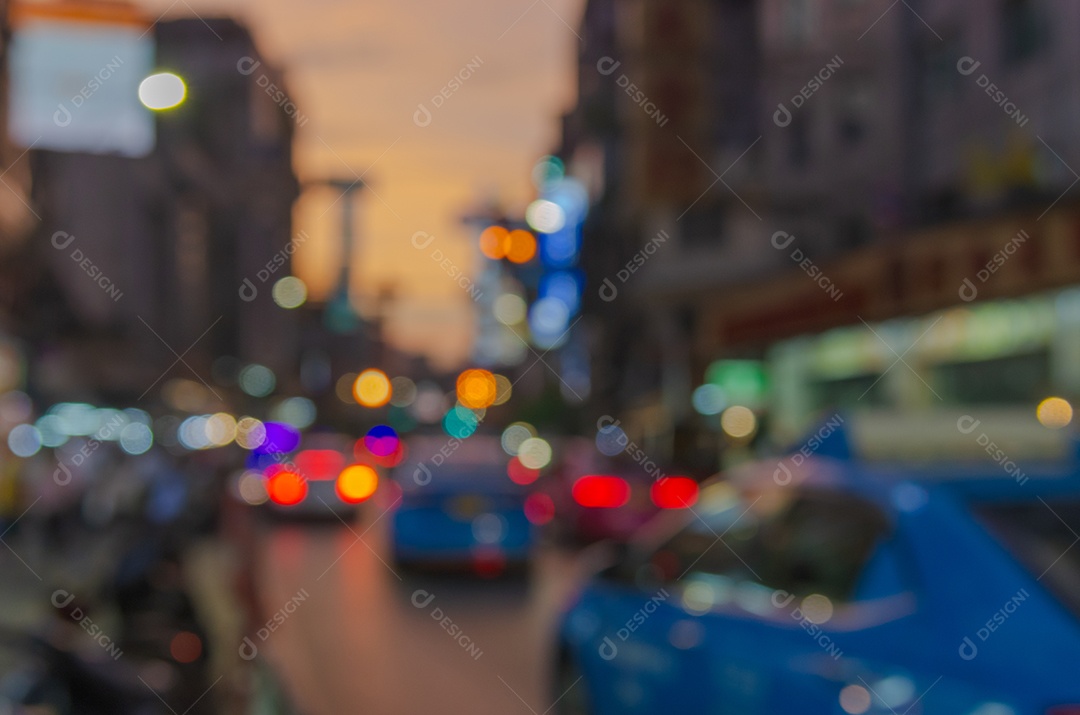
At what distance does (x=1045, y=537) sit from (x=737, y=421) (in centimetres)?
3036

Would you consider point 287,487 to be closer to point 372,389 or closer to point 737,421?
point 737,421

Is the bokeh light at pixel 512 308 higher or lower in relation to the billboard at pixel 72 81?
lower

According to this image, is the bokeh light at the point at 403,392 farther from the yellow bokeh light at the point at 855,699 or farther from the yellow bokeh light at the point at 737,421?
the yellow bokeh light at the point at 855,699

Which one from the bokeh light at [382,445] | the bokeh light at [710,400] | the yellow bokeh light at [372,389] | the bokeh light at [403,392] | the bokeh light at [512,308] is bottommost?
the bokeh light at [403,392]

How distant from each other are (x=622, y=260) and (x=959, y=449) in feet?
175

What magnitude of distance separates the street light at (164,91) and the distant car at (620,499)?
8.05 m

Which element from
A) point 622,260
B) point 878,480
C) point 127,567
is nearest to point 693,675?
point 878,480

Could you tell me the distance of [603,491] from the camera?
61.4 feet

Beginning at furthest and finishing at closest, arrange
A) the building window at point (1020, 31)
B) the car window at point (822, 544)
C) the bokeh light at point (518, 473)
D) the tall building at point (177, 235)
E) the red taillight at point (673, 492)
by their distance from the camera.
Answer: the tall building at point (177, 235) < the building window at point (1020, 31) < the red taillight at point (673, 492) < the bokeh light at point (518, 473) < the car window at point (822, 544)

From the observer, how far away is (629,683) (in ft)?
18.3

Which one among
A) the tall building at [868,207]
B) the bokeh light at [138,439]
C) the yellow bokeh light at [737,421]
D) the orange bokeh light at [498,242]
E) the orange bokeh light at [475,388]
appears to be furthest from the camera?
the orange bokeh light at [475,388]

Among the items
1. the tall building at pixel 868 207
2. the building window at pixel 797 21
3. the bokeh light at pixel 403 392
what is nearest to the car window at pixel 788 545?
the tall building at pixel 868 207

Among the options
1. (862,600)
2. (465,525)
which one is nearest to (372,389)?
(465,525)

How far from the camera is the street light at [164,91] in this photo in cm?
1270
